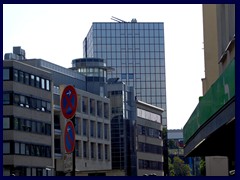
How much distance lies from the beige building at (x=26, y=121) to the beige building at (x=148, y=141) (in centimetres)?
3078

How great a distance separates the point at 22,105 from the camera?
254ft

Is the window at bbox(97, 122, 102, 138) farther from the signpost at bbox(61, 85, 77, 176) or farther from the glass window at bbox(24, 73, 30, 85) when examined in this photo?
the signpost at bbox(61, 85, 77, 176)

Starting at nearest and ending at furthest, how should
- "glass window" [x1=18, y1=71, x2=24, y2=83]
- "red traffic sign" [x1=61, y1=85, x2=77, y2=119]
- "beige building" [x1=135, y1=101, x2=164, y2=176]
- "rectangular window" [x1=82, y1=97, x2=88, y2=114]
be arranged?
"red traffic sign" [x1=61, y1=85, x2=77, y2=119], "glass window" [x1=18, y1=71, x2=24, y2=83], "rectangular window" [x1=82, y1=97, x2=88, y2=114], "beige building" [x1=135, y1=101, x2=164, y2=176]

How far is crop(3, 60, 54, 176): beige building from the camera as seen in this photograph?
7425cm

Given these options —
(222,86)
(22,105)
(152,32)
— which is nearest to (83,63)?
(22,105)

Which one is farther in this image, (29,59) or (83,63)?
(83,63)

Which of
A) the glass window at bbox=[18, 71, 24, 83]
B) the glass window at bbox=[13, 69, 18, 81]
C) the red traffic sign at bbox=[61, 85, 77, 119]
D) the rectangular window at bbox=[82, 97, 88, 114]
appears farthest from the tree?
the red traffic sign at bbox=[61, 85, 77, 119]

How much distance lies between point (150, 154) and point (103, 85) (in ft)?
66.4

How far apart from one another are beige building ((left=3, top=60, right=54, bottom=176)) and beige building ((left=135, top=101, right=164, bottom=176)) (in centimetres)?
3078

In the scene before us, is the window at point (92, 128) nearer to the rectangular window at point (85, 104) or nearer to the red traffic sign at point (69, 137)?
the rectangular window at point (85, 104)

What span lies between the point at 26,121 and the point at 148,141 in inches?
1782

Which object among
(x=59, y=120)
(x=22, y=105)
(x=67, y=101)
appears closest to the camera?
(x=67, y=101)

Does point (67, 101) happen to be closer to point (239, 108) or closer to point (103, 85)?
point (239, 108)

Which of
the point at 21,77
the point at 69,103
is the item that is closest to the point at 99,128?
the point at 21,77
